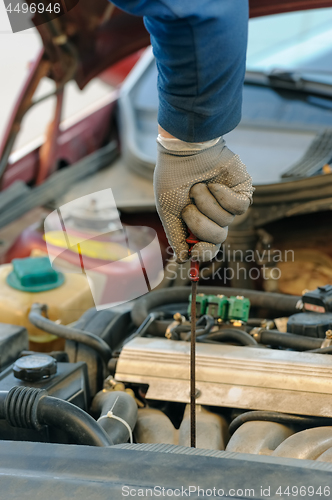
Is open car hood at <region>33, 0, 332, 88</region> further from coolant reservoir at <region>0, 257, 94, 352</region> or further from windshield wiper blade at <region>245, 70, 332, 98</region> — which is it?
coolant reservoir at <region>0, 257, 94, 352</region>

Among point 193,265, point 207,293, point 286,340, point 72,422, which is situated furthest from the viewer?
point 207,293

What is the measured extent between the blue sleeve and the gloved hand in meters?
0.06

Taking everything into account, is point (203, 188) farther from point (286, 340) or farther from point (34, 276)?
point (34, 276)

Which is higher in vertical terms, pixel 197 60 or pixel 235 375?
pixel 197 60

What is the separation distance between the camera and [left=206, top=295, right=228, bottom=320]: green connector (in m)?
1.21

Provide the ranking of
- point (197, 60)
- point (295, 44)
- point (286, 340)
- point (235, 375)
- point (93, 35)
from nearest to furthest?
1. point (197, 60)
2. point (235, 375)
3. point (286, 340)
4. point (93, 35)
5. point (295, 44)

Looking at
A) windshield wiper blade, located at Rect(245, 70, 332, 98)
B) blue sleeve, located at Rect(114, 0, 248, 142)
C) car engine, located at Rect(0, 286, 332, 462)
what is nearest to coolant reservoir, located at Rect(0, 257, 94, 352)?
car engine, located at Rect(0, 286, 332, 462)

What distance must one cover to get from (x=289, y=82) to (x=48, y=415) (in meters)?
1.75

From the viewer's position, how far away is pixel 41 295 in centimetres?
141

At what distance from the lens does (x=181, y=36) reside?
663mm

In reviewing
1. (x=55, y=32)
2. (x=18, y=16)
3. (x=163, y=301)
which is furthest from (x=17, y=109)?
(x=163, y=301)

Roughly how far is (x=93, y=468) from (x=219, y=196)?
450 mm

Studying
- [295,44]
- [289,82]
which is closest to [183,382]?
[289,82]

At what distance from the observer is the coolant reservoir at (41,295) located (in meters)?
1.38
